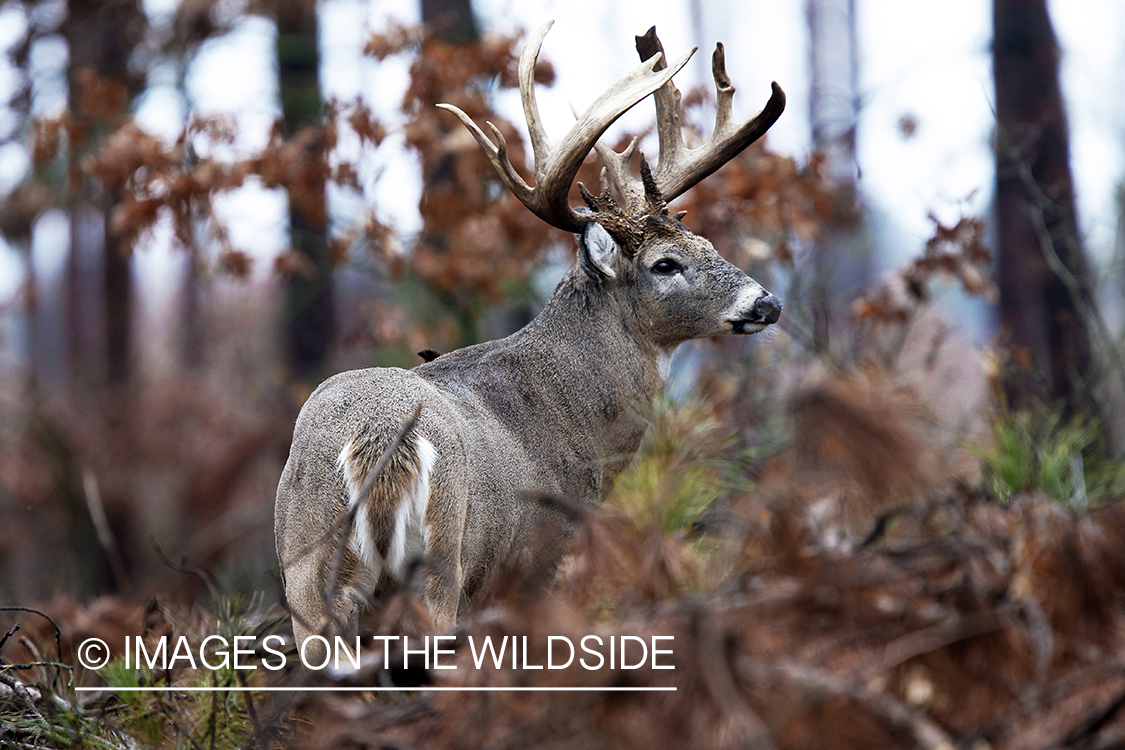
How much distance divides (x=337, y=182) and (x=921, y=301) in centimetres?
506

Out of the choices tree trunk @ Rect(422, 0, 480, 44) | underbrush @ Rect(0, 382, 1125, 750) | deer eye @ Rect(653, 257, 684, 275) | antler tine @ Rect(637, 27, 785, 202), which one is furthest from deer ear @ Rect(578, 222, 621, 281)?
tree trunk @ Rect(422, 0, 480, 44)

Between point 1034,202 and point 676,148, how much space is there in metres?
3.56

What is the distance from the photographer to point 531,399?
474cm

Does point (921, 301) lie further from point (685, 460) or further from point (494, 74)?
point (685, 460)

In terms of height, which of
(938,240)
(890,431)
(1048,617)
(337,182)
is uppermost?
(337,182)

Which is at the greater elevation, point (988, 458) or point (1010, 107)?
point (1010, 107)

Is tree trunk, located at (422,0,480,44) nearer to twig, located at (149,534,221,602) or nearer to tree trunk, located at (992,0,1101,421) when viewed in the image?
tree trunk, located at (992,0,1101,421)

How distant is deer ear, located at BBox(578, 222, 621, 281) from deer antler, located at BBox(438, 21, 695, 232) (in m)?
0.22

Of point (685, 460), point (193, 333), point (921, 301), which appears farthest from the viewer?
point (193, 333)

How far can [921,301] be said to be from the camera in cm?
773

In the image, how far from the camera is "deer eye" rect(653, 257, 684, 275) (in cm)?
505

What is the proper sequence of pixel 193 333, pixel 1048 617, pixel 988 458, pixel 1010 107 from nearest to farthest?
pixel 1048 617 → pixel 988 458 → pixel 1010 107 → pixel 193 333

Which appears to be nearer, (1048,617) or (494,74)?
(1048,617)

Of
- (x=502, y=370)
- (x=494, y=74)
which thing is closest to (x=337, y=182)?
(x=494, y=74)
